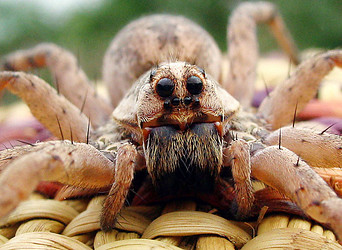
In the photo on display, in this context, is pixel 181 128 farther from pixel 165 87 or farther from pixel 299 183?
pixel 299 183

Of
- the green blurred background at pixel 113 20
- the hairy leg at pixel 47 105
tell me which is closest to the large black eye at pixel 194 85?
the hairy leg at pixel 47 105

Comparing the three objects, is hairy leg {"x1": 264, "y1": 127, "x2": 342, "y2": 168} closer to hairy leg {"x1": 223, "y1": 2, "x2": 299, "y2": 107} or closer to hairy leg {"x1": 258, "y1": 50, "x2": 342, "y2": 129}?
hairy leg {"x1": 258, "y1": 50, "x2": 342, "y2": 129}

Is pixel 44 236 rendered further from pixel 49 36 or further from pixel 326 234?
pixel 49 36

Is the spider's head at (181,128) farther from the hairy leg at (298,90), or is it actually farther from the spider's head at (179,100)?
the hairy leg at (298,90)

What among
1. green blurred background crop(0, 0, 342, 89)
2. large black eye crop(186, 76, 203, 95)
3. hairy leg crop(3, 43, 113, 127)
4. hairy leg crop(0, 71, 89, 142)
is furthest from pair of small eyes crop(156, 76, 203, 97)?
green blurred background crop(0, 0, 342, 89)

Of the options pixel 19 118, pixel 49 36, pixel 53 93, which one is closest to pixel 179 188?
pixel 53 93
